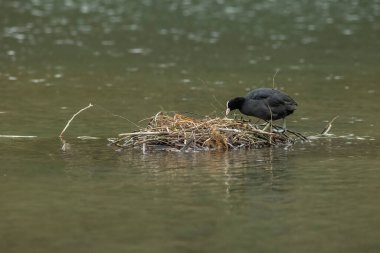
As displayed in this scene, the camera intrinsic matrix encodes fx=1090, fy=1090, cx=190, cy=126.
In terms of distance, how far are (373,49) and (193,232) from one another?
77.8 ft

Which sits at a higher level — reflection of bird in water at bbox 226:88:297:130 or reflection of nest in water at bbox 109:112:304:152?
reflection of bird in water at bbox 226:88:297:130

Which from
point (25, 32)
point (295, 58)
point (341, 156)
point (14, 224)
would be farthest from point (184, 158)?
point (25, 32)

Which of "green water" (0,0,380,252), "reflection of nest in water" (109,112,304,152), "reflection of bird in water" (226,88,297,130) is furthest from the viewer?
"reflection of bird in water" (226,88,297,130)

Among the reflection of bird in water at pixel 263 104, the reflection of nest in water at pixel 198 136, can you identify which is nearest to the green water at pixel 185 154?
the reflection of nest in water at pixel 198 136

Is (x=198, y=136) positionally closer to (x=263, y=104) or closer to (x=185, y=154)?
(x=185, y=154)

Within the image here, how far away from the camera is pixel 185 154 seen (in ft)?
53.8

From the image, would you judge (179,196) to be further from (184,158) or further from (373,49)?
(373,49)

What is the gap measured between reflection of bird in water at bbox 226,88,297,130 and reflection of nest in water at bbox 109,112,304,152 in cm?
23

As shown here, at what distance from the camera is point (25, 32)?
40438 millimetres

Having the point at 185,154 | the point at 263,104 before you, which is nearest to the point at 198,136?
the point at 185,154

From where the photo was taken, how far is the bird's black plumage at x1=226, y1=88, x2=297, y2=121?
17.1 meters

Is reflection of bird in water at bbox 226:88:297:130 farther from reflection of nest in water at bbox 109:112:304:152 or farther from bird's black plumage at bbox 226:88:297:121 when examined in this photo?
reflection of nest in water at bbox 109:112:304:152

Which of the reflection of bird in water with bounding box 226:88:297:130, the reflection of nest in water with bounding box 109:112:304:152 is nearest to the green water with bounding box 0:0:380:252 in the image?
the reflection of nest in water with bounding box 109:112:304:152

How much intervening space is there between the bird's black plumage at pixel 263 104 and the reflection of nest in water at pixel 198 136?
0.23 meters
